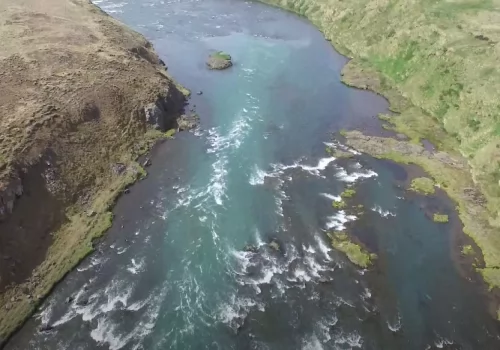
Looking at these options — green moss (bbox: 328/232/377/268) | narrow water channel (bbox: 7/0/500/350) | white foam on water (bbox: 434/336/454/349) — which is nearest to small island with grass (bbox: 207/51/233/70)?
narrow water channel (bbox: 7/0/500/350)

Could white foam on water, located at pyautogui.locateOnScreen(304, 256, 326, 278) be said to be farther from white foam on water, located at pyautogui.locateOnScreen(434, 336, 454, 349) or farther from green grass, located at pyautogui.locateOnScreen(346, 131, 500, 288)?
green grass, located at pyautogui.locateOnScreen(346, 131, 500, 288)

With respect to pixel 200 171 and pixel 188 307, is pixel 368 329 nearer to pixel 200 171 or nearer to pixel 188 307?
pixel 188 307

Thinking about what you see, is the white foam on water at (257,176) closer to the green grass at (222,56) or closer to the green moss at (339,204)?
the green moss at (339,204)

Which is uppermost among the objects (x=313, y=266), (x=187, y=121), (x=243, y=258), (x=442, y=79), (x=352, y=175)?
(x=442, y=79)

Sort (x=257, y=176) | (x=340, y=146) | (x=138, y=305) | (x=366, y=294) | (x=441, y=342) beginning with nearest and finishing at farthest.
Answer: (x=441, y=342), (x=138, y=305), (x=366, y=294), (x=257, y=176), (x=340, y=146)

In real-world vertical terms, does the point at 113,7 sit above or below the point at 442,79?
below

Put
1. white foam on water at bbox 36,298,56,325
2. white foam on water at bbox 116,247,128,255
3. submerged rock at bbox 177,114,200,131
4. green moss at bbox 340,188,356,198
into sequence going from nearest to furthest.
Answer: white foam on water at bbox 36,298,56,325 < white foam on water at bbox 116,247,128,255 < green moss at bbox 340,188,356,198 < submerged rock at bbox 177,114,200,131

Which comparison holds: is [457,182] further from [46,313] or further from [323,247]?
[46,313]

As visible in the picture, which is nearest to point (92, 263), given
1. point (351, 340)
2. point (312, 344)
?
point (312, 344)
